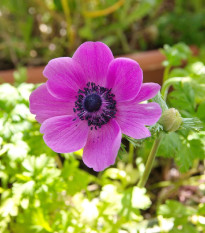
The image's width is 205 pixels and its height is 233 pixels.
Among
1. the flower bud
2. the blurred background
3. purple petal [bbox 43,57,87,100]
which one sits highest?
purple petal [bbox 43,57,87,100]

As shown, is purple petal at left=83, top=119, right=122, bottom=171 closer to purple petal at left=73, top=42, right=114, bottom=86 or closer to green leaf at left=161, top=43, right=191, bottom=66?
purple petal at left=73, top=42, right=114, bottom=86

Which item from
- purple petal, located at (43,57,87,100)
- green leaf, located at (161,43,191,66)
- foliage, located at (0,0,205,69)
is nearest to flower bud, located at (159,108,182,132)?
purple petal, located at (43,57,87,100)

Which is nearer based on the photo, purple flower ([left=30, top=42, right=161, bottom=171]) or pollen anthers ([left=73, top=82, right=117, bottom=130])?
purple flower ([left=30, top=42, right=161, bottom=171])

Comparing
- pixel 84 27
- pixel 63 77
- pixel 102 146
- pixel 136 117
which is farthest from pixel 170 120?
pixel 84 27

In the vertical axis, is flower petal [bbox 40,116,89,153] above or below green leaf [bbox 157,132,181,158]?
above

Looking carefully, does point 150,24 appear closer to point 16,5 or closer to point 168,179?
point 16,5

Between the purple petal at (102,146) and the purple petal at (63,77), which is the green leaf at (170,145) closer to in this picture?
the purple petal at (102,146)

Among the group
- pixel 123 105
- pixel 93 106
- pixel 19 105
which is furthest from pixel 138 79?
pixel 19 105
